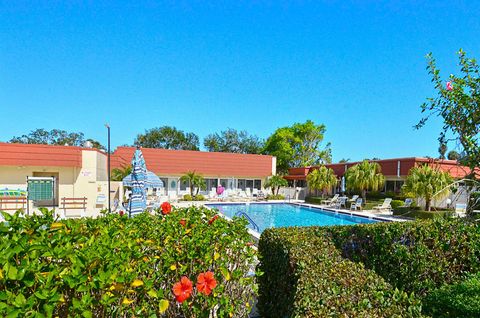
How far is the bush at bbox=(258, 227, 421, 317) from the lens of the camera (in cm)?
238

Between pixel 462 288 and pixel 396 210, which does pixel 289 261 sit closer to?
pixel 462 288

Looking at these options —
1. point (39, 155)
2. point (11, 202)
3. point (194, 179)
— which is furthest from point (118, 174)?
point (11, 202)

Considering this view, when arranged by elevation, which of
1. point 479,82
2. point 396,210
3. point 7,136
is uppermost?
point 7,136

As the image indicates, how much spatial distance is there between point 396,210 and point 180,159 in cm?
2085

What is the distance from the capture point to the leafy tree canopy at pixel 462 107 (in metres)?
3.37

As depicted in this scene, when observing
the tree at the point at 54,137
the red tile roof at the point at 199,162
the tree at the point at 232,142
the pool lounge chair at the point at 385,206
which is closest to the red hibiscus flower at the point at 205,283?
the pool lounge chair at the point at 385,206

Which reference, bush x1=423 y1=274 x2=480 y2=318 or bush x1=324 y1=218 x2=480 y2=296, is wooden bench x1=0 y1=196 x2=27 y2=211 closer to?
bush x1=324 y1=218 x2=480 y2=296

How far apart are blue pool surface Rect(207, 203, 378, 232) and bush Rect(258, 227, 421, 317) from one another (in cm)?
1202

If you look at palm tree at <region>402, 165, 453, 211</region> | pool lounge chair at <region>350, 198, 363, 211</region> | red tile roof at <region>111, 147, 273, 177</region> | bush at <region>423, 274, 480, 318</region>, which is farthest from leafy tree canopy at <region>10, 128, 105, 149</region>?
bush at <region>423, 274, 480, 318</region>

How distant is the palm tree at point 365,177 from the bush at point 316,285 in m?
20.8

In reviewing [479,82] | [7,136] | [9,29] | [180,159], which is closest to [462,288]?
[479,82]

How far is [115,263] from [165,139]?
58346 mm

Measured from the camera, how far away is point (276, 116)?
163ft

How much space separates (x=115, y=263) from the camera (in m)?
1.84
